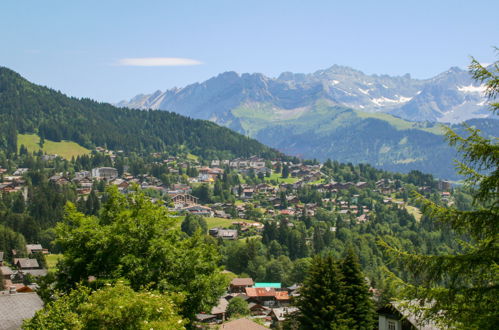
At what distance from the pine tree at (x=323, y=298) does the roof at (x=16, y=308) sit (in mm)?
17853

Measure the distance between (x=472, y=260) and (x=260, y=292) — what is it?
91.9 metres

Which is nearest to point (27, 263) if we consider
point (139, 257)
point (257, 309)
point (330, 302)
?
point (257, 309)

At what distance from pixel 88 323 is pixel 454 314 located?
1014 centimetres

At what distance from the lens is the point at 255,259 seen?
4675 inches

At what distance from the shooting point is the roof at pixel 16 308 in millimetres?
27938

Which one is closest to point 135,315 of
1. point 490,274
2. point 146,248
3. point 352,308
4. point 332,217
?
point 146,248

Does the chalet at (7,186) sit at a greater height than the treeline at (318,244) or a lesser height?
greater

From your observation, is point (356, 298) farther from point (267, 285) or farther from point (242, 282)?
point (267, 285)

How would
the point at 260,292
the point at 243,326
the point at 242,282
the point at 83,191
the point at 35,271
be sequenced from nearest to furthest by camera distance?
the point at 243,326
the point at 35,271
the point at 260,292
the point at 242,282
the point at 83,191

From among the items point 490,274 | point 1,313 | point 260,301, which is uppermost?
point 490,274

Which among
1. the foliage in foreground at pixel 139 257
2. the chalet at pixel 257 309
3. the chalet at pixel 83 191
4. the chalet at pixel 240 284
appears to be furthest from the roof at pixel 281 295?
the chalet at pixel 83 191

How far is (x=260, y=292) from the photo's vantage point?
102 meters

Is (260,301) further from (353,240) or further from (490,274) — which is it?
(490,274)

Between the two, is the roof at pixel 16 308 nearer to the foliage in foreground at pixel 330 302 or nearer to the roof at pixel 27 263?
the foliage in foreground at pixel 330 302
